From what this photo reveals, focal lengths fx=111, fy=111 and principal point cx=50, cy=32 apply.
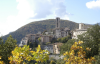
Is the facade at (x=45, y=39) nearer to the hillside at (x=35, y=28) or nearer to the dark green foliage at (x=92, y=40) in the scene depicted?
the dark green foliage at (x=92, y=40)

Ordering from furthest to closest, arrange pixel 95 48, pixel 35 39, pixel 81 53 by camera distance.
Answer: pixel 35 39 < pixel 95 48 < pixel 81 53

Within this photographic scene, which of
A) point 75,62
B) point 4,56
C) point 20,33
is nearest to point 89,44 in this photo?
point 75,62

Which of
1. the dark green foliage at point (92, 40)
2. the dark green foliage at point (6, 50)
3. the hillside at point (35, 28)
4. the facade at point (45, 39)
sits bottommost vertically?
the facade at point (45, 39)

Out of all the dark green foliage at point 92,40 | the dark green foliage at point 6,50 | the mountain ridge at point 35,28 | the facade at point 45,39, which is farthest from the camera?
the mountain ridge at point 35,28

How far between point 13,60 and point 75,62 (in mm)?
2340

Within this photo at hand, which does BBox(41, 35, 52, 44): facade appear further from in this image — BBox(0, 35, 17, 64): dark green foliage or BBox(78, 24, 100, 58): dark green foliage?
BBox(78, 24, 100, 58): dark green foliage

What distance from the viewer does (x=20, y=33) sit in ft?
302

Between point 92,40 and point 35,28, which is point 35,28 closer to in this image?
point 35,28

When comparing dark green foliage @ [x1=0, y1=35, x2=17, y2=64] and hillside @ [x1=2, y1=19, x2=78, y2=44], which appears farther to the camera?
hillside @ [x1=2, y1=19, x2=78, y2=44]

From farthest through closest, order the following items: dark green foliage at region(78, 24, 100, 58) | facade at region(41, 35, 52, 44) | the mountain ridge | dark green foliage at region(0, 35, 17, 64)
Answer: the mountain ridge → facade at region(41, 35, 52, 44) → dark green foliage at region(0, 35, 17, 64) → dark green foliage at region(78, 24, 100, 58)

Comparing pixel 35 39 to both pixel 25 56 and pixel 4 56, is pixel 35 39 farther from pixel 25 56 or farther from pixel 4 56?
pixel 25 56

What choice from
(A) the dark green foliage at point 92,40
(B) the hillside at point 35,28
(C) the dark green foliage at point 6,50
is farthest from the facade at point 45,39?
(B) the hillside at point 35,28

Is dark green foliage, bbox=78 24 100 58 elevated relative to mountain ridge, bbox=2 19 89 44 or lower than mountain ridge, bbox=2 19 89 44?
lower

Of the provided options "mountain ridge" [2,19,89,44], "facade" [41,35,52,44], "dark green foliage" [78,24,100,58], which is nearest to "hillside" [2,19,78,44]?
"mountain ridge" [2,19,89,44]
